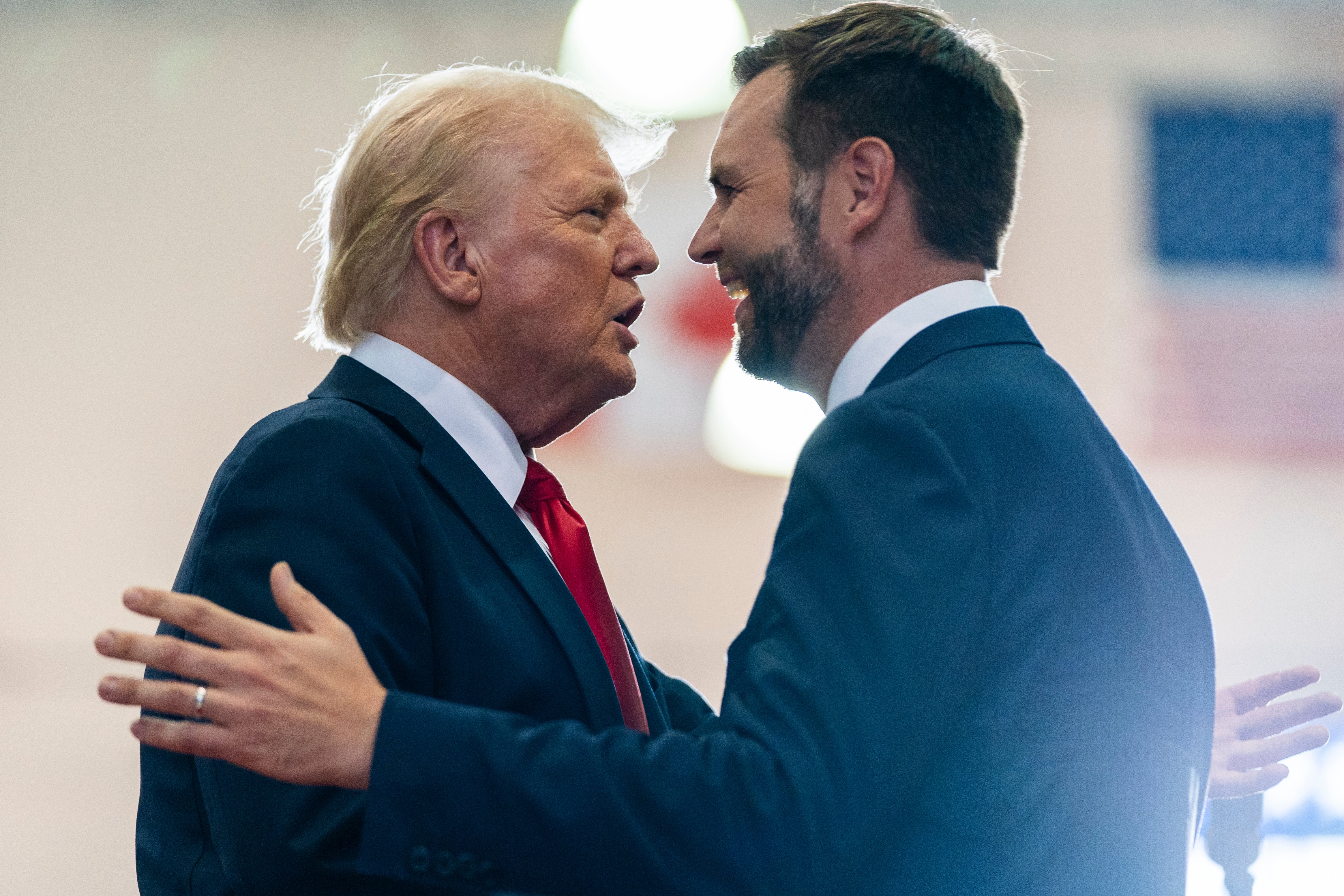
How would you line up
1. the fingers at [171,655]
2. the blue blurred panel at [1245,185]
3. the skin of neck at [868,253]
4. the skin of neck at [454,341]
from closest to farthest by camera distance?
the fingers at [171,655], the skin of neck at [868,253], the skin of neck at [454,341], the blue blurred panel at [1245,185]

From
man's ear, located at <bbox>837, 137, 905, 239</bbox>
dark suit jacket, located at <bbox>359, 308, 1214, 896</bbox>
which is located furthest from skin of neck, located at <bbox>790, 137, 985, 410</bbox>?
dark suit jacket, located at <bbox>359, 308, 1214, 896</bbox>

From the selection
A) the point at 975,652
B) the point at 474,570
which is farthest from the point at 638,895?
the point at 474,570

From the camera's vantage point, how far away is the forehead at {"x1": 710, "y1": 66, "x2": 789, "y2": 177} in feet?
5.21

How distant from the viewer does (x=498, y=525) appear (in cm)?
151

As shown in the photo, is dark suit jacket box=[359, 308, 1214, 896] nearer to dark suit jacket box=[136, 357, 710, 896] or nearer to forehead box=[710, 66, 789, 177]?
dark suit jacket box=[136, 357, 710, 896]

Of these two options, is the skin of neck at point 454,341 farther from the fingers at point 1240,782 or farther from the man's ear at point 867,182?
the fingers at point 1240,782

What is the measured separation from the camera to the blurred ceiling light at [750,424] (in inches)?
201

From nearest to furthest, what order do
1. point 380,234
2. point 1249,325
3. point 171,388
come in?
point 380,234 < point 171,388 < point 1249,325

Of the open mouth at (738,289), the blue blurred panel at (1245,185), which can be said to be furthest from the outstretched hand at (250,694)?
the blue blurred panel at (1245,185)

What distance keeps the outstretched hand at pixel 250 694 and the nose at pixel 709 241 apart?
0.80 m

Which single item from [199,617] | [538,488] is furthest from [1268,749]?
[199,617]

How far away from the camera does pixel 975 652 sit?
44.4 inches

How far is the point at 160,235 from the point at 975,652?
471cm

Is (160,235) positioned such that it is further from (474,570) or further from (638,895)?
(638,895)
